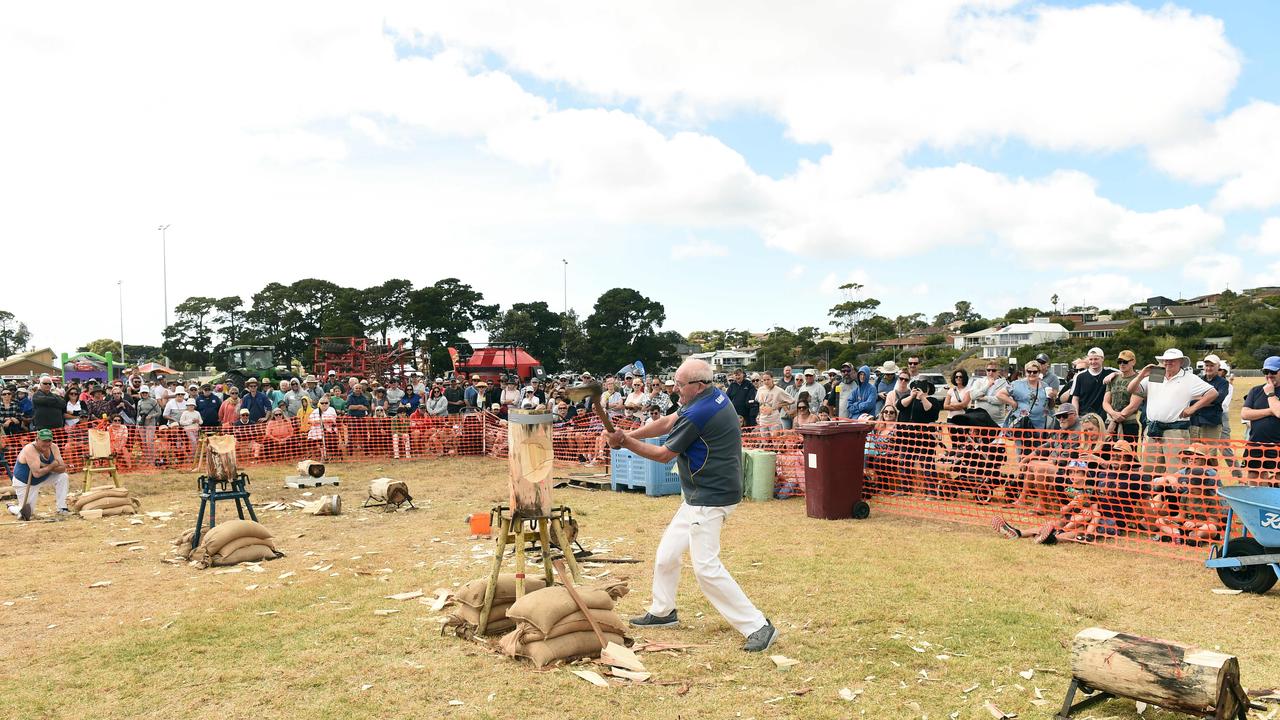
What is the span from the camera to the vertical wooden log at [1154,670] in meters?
4.06

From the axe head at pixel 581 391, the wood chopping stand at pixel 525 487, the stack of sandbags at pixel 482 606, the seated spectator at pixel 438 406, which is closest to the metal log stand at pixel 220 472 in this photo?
the stack of sandbags at pixel 482 606

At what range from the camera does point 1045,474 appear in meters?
9.34

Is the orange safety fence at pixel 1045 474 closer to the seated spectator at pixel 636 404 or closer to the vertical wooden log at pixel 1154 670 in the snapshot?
the seated spectator at pixel 636 404

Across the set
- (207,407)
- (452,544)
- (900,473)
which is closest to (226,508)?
(452,544)

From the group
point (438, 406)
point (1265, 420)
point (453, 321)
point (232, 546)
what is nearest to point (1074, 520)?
point (1265, 420)

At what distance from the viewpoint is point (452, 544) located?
927 centimetres

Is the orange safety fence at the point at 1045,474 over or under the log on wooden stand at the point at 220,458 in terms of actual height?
under

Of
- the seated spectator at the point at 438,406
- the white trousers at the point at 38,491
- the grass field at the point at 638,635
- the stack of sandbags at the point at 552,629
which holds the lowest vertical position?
the grass field at the point at 638,635

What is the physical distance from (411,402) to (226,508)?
8079mm

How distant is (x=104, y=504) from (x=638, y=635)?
9721 millimetres

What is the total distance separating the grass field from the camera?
4.81m

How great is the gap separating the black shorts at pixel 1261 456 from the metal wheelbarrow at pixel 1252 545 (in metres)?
1.71

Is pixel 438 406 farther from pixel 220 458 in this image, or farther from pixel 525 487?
pixel 525 487

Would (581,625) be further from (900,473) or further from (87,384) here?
(87,384)
